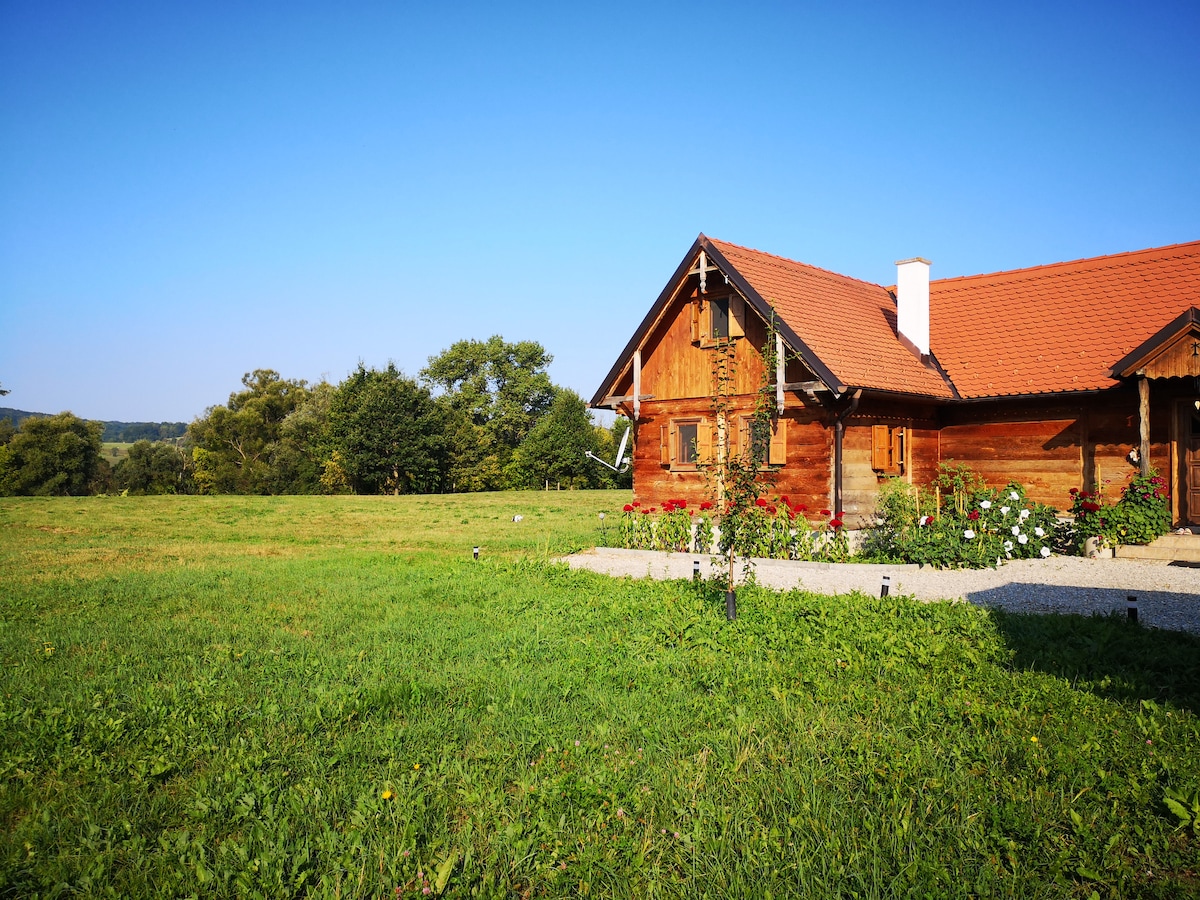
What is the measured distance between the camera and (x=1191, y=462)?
15.7m

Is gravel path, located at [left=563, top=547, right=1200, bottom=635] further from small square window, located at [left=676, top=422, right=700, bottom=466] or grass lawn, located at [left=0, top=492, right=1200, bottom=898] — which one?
small square window, located at [left=676, top=422, right=700, bottom=466]

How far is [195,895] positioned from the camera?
407cm

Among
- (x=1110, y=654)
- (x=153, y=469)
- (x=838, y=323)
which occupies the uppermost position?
(x=838, y=323)

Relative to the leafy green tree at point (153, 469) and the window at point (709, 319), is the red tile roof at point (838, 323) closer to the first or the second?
the window at point (709, 319)

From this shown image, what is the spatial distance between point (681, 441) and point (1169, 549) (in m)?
9.69

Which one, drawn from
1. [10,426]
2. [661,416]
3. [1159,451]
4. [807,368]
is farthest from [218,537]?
[10,426]

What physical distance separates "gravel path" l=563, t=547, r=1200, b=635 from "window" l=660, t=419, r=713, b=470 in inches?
147

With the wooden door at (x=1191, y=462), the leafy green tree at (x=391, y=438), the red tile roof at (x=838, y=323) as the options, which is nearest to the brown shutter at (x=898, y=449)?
the red tile roof at (x=838, y=323)

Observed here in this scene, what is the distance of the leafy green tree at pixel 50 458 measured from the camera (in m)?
58.5

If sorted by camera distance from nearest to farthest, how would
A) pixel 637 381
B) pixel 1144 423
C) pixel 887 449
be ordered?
pixel 1144 423
pixel 887 449
pixel 637 381

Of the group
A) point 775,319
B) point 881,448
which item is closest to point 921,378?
point 881,448

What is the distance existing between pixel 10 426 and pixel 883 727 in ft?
248

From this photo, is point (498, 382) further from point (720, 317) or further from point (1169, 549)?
point (1169, 549)

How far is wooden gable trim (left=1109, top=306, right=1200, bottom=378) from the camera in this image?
14.6m
